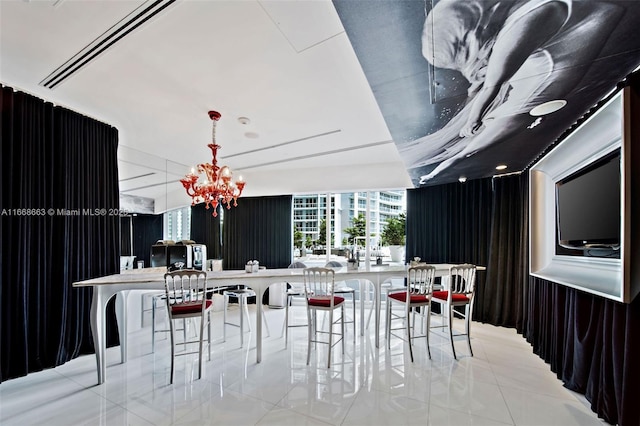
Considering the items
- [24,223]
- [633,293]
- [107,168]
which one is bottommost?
[633,293]

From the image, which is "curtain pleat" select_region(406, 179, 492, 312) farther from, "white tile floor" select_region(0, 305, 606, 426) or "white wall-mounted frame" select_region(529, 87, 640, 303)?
"white tile floor" select_region(0, 305, 606, 426)

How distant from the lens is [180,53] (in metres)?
2.19

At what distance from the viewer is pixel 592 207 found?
2.29 metres

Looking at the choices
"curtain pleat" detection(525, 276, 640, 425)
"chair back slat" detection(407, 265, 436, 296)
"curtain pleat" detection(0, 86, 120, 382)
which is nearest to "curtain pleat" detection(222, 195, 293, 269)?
"curtain pleat" detection(0, 86, 120, 382)

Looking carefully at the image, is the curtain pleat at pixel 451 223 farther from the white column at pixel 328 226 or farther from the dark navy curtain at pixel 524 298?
the white column at pixel 328 226

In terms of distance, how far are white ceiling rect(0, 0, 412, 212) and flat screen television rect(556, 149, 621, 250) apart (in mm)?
2004

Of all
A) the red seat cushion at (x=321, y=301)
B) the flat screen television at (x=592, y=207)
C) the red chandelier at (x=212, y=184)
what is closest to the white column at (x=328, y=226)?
the red chandelier at (x=212, y=184)

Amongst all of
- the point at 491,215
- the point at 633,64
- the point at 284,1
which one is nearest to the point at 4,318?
the point at 284,1

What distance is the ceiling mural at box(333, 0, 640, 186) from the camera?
130cm

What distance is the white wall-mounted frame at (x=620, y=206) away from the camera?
1697 mm

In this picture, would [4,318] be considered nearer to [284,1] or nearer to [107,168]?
[107,168]

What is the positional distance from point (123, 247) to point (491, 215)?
18.6 ft

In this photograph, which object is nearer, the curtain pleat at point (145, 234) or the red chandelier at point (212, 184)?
the red chandelier at point (212, 184)

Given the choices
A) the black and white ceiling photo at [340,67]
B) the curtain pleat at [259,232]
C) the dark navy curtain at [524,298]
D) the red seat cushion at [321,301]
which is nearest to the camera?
the black and white ceiling photo at [340,67]
